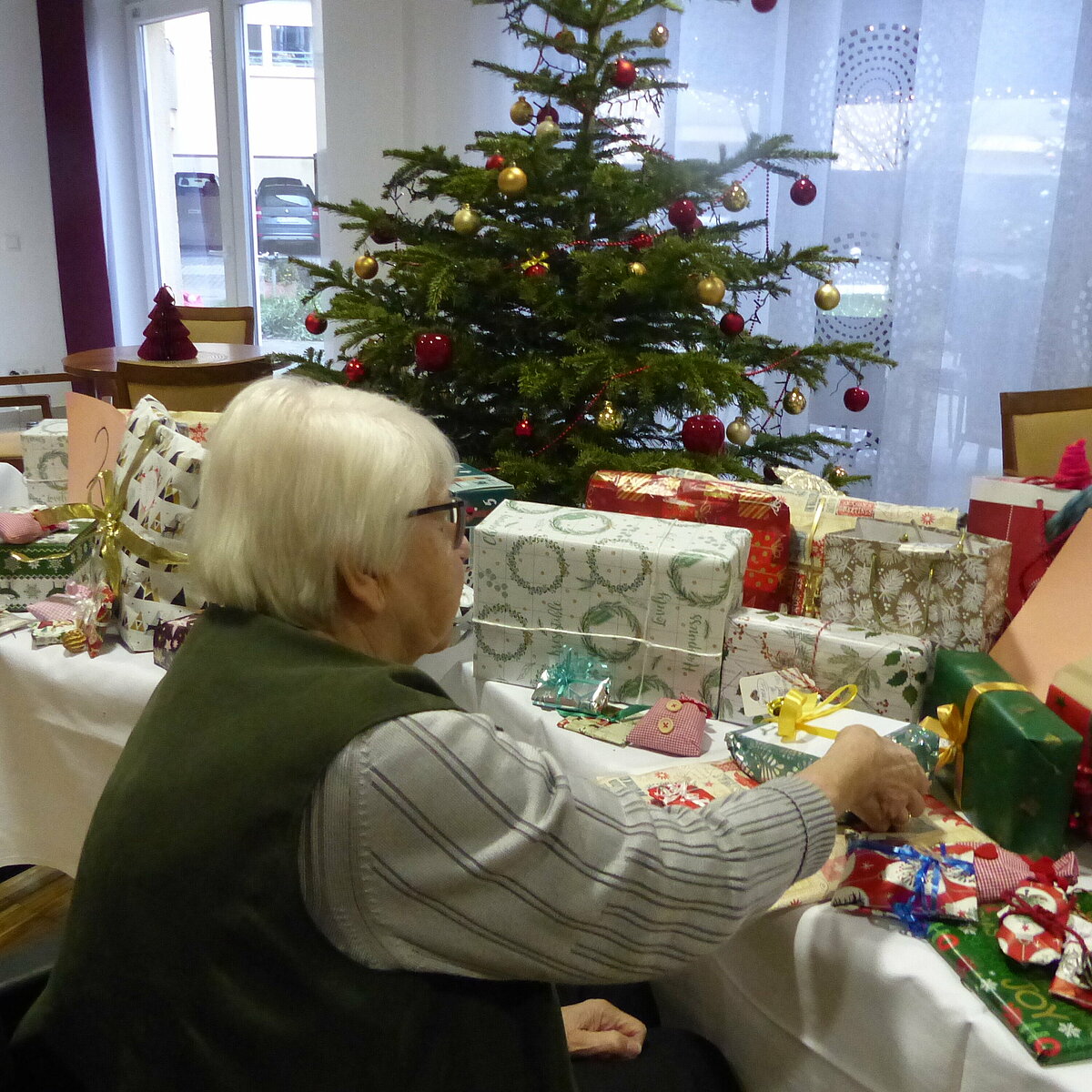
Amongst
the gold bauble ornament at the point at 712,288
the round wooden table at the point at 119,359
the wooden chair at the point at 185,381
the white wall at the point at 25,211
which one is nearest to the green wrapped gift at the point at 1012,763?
the gold bauble ornament at the point at 712,288

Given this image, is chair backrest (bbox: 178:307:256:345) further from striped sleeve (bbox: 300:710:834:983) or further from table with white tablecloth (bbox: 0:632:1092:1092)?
striped sleeve (bbox: 300:710:834:983)

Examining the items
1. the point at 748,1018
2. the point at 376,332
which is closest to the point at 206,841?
the point at 748,1018

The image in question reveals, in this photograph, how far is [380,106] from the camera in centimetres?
453

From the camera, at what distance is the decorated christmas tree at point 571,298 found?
6.07 feet

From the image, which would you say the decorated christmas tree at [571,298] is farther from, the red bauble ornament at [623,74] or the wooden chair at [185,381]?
the wooden chair at [185,381]

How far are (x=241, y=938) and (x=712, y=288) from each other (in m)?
1.43

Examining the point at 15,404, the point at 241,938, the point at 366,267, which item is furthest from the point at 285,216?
the point at 241,938

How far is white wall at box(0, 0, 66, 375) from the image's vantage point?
552cm

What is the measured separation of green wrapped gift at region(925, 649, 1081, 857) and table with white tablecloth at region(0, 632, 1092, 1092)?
0.19 m

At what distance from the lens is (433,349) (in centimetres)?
189

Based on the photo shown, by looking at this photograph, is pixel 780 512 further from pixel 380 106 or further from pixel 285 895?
pixel 380 106

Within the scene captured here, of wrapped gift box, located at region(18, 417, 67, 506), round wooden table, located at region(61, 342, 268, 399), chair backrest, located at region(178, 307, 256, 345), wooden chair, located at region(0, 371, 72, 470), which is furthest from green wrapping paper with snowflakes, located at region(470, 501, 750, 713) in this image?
chair backrest, located at region(178, 307, 256, 345)

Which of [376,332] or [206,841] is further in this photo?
[376,332]

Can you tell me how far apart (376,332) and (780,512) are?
3.50 feet
